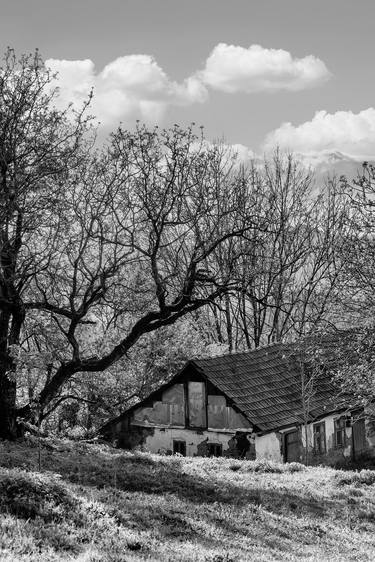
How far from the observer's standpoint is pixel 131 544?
975 cm

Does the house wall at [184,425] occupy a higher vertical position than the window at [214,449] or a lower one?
higher

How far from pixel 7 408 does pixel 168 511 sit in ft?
24.9

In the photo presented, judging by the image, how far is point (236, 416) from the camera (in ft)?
90.9

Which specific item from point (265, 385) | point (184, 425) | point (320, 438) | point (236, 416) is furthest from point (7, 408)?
point (320, 438)

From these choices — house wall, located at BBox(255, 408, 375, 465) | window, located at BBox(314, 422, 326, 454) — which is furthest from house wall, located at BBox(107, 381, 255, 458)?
window, located at BBox(314, 422, 326, 454)

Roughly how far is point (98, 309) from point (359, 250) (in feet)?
36.8

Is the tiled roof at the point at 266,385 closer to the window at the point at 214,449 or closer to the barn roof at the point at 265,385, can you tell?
the barn roof at the point at 265,385

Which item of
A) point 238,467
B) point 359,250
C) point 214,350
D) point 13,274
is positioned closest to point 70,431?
point 214,350

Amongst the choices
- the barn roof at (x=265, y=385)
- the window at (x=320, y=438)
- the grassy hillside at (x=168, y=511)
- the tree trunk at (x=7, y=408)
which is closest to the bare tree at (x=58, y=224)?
the tree trunk at (x=7, y=408)

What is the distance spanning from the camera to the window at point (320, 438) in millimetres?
30672

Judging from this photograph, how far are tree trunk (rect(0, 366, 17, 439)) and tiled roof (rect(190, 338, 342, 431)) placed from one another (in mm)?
11321

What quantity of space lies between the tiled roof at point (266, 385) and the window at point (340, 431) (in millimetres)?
1158

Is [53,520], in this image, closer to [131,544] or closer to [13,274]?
[131,544]

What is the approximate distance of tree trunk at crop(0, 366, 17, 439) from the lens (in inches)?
707
